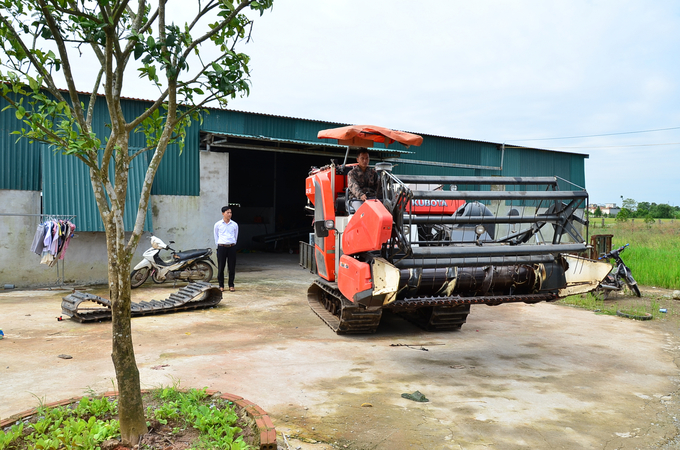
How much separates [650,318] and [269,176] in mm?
16991

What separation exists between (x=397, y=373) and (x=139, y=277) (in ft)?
22.6

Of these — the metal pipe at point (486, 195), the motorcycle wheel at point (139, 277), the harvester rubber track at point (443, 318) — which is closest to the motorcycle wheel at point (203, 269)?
the motorcycle wheel at point (139, 277)

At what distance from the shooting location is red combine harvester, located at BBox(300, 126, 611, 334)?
14.9ft

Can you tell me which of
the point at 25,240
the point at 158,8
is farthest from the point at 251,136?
the point at 158,8

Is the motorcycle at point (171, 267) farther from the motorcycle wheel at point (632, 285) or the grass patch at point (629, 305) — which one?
the motorcycle wheel at point (632, 285)

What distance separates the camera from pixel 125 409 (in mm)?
2959

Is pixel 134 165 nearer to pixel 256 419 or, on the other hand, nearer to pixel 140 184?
pixel 140 184

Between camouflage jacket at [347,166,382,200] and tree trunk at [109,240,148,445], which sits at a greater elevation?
camouflage jacket at [347,166,382,200]

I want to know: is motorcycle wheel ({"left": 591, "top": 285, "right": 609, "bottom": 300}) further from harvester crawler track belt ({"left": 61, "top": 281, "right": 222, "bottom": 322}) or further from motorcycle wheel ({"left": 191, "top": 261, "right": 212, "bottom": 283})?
motorcycle wheel ({"left": 191, "top": 261, "right": 212, "bottom": 283})

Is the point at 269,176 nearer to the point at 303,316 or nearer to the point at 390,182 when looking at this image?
the point at 303,316

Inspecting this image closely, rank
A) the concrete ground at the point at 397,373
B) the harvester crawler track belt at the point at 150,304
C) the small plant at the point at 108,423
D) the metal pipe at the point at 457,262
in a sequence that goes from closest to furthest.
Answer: the small plant at the point at 108,423 < the concrete ground at the point at 397,373 < the metal pipe at the point at 457,262 < the harvester crawler track belt at the point at 150,304

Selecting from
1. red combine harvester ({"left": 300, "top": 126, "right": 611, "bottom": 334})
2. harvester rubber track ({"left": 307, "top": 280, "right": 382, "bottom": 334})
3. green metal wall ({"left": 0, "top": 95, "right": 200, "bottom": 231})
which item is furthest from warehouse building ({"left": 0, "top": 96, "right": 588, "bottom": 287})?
harvester rubber track ({"left": 307, "top": 280, "right": 382, "bottom": 334})

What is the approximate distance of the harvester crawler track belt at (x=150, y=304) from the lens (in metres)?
6.82

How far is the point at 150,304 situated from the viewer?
7445 millimetres
